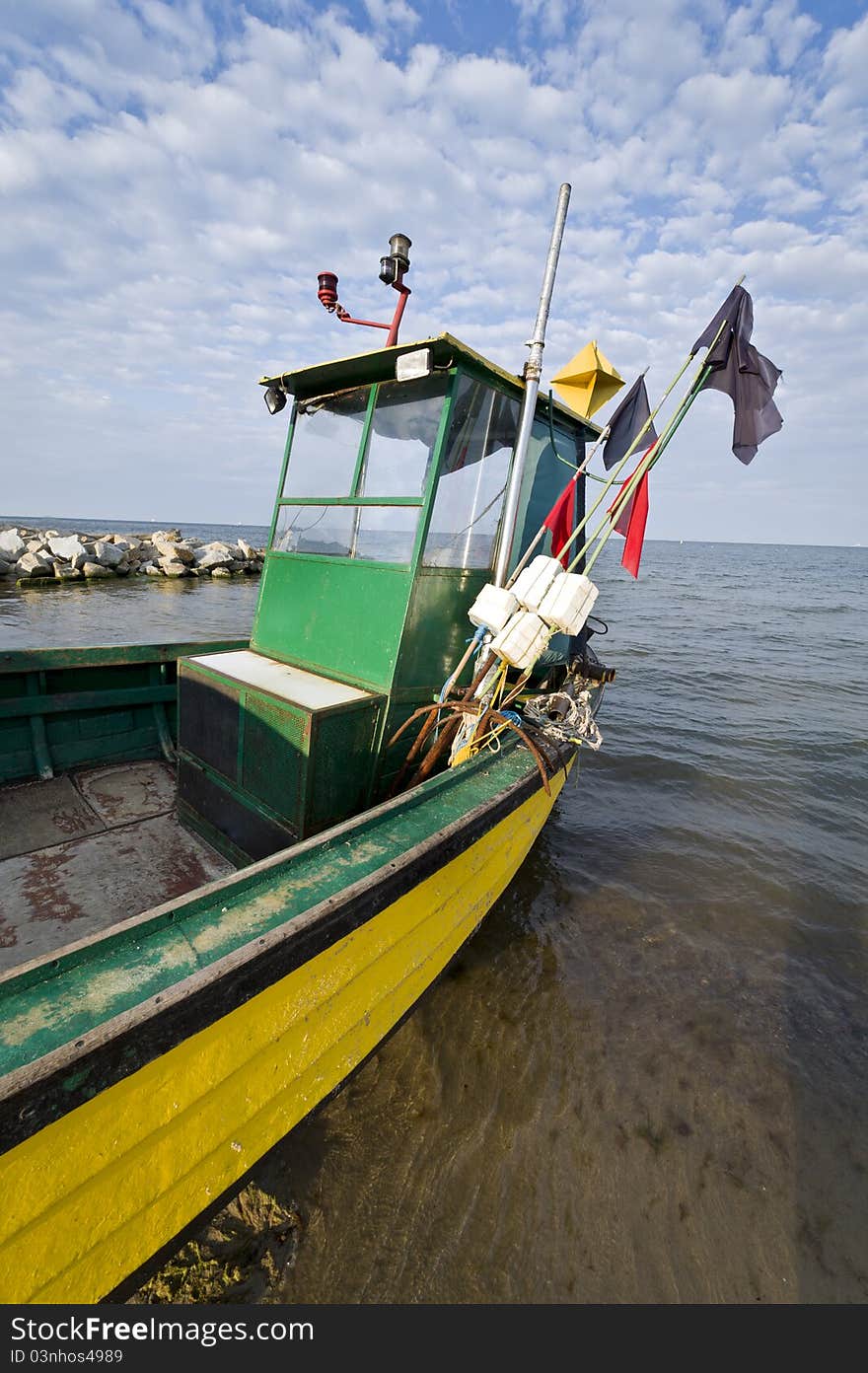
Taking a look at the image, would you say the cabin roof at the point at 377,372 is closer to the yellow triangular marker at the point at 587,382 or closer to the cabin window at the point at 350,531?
the yellow triangular marker at the point at 587,382

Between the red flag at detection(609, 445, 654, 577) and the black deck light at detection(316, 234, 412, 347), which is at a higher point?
the black deck light at detection(316, 234, 412, 347)

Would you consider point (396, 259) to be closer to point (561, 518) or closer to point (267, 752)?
point (561, 518)

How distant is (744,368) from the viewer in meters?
3.87

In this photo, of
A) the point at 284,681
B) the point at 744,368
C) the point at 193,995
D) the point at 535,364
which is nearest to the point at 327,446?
the point at 535,364

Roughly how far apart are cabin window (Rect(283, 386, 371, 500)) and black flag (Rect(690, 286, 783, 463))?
2.49 metres

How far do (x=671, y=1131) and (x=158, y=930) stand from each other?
2938 mm

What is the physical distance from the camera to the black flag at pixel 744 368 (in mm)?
3803

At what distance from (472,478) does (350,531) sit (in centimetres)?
98

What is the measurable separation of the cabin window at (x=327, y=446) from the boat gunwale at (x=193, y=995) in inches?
113

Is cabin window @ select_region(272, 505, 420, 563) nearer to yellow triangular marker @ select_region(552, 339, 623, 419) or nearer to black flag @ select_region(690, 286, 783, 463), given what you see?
yellow triangular marker @ select_region(552, 339, 623, 419)

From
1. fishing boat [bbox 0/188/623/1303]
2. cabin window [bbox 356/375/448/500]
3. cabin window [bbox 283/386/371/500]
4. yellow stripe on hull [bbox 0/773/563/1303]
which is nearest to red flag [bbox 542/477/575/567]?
fishing boat [bbox 0/188/623/1303]

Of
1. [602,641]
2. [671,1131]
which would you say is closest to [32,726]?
[671,1131]

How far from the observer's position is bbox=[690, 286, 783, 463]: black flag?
12.5ft

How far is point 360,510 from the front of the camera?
401 centimetres
